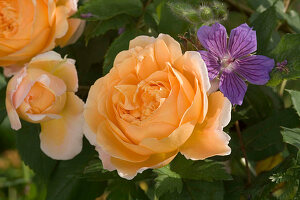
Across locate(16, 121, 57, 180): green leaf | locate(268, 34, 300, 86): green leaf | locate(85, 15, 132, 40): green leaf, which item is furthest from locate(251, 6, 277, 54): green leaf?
locate(16, 121, 57, 180): green leaf

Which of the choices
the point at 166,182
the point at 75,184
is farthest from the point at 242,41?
the point at 75,184

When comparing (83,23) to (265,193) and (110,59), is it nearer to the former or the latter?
(110,59)

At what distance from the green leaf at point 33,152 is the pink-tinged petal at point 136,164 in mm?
151

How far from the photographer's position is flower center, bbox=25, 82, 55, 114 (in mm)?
375

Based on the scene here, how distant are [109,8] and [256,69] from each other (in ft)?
0.51

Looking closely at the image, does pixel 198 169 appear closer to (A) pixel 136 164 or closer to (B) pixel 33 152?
(A) pixel 136 164

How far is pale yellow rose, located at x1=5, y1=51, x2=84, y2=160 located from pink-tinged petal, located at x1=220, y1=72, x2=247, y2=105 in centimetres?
12

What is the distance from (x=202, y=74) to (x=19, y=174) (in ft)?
2.32

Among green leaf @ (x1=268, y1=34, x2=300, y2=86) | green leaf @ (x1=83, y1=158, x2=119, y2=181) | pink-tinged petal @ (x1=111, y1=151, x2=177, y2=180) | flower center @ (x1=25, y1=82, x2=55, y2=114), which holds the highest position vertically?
green leaf @ (x1=268, y1=34, x2=300, y2=86)

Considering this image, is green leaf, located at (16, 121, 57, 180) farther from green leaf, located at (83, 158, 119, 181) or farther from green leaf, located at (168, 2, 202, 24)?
green leaf, located at (168, 2, 202, 24)

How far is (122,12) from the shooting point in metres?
0.43

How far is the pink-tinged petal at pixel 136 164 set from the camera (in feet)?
1.06

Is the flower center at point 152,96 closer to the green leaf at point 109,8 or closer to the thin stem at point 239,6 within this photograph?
the green leaf at point 109,8

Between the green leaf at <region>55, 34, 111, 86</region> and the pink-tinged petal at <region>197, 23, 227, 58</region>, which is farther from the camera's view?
the green leaf at <region>55, 34, 111, 86</region>
